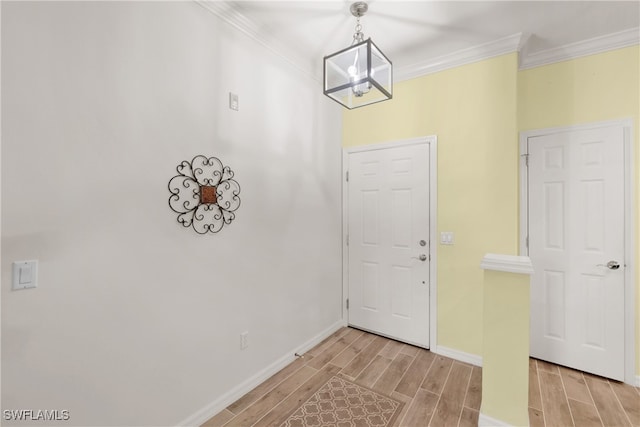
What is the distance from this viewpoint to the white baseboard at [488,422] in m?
1.68

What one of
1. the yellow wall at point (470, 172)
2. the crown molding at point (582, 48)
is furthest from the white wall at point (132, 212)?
the crown molding at point (582, 48)

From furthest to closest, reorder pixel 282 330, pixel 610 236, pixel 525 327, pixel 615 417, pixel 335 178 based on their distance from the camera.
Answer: pixel 335 178 → pixel 282 330 → pixel 610 236 → pixel 615 417 → pixel 525 327

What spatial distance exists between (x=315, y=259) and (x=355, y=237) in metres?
0.60

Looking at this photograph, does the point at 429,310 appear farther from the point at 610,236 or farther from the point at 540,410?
the point at 610,236

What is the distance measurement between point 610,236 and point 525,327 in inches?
52.5

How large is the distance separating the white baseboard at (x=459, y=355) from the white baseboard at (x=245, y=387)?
1.14 metres

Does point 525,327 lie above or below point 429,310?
above

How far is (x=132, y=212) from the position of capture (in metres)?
1.48

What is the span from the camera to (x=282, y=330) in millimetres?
2436

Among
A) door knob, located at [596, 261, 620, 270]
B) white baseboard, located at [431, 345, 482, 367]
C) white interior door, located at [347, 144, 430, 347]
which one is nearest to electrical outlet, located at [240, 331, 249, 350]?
white interior door, located at [347, 144, 430, 347]

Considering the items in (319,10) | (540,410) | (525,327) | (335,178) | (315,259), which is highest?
(319,10)

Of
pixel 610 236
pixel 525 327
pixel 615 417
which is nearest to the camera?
pixel 525 327

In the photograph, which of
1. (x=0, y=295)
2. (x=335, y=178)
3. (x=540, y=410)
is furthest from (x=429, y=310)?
(x=0, y=295)

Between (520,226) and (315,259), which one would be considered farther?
(315,259)
